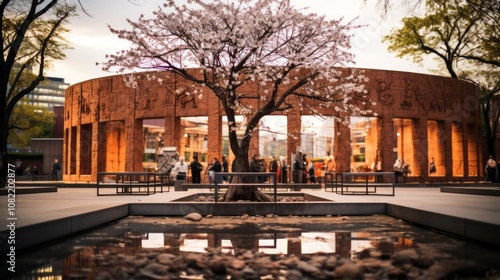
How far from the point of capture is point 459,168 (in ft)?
99.5

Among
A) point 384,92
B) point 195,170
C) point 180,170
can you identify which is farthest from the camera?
point 384,92

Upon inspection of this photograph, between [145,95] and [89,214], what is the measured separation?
21425 millimetres

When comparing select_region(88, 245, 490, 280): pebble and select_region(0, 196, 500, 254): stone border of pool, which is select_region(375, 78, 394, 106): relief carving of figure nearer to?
select_region(0, 196, 500, 254): stone border of pool

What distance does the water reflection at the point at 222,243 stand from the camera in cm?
465

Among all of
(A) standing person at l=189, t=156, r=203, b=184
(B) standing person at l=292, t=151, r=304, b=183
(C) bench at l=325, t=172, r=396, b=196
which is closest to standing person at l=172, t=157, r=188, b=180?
(A) standing person at l=189, t=156, r=203, b=184

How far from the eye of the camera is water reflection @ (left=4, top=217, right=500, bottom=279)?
465 cm

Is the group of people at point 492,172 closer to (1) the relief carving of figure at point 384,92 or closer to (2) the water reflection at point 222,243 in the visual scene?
(1) the relief carving of figure at point 384,92

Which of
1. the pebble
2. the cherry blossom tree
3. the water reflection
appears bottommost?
the water reflection

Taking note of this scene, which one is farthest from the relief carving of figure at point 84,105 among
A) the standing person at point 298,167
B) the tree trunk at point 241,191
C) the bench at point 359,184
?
the tree trunk at point 241,191

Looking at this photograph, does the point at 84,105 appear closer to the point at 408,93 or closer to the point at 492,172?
the point at 408,93

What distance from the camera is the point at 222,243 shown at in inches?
233

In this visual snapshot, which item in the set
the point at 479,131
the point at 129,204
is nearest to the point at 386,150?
the point at 479,131

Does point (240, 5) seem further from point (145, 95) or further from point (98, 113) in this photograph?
point (98, 113)

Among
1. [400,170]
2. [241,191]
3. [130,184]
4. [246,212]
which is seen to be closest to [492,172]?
[400,170]
